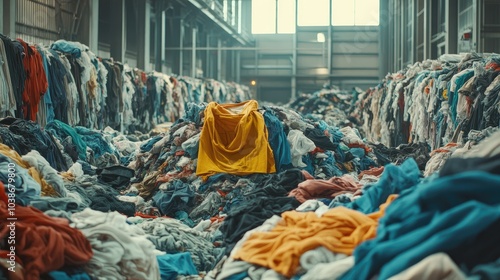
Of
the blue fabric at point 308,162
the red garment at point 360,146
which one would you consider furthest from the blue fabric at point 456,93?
the blue fabric at point 308,162

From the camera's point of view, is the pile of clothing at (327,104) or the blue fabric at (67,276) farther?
the pile of clothing at (327,104)

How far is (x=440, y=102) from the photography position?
12.8 m

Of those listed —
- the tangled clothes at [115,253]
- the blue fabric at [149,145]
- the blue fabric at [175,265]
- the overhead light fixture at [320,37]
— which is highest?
the overhead light fixture at [320,37]

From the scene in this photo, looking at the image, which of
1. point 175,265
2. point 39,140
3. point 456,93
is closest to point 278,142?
point 39,140

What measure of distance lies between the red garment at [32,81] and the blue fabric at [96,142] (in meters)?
0.78

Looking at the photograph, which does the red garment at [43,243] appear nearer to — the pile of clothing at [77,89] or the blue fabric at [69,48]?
the pile of clothing at [77,89]

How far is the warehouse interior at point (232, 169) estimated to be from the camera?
387 cm

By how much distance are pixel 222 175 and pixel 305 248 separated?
4.65m

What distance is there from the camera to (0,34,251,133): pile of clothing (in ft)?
38.8

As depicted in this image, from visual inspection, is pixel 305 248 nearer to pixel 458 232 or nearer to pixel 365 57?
pixel 458 232

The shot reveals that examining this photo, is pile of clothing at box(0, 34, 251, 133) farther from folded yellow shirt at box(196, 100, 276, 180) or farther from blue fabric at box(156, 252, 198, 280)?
blue fabric at box(156, 252, 198, 280)

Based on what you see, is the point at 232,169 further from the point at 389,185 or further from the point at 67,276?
the point at 67,276

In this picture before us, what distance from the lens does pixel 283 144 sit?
9500 mm

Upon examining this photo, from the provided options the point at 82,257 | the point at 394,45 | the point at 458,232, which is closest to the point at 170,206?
the point at 82,257
